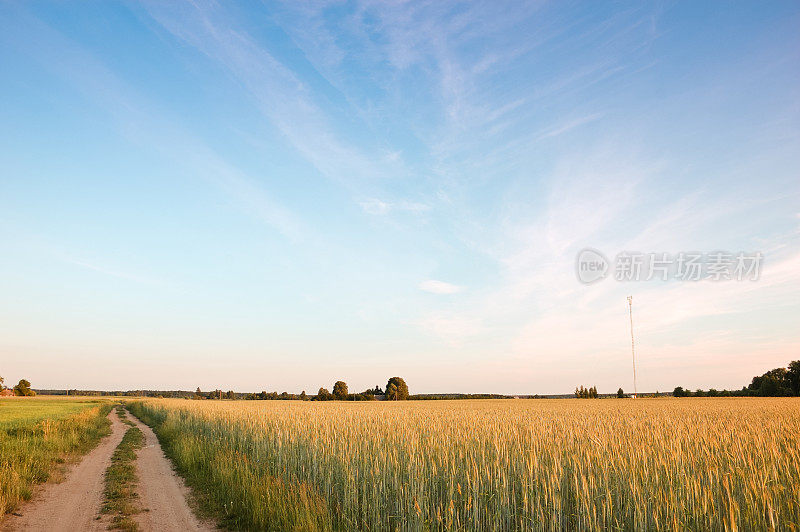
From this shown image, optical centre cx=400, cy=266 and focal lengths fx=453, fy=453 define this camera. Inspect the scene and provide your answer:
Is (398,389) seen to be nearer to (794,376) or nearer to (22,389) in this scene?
(794,376)

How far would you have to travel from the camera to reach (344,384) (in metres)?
125

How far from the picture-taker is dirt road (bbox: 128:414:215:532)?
879 centimetres

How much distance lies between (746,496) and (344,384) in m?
125

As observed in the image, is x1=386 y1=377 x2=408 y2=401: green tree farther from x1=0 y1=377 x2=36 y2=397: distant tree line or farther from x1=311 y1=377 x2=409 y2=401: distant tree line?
x1=0 y1=377 x2=36 y2=397: distant tree line

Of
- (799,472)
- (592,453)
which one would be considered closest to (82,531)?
(592,453)

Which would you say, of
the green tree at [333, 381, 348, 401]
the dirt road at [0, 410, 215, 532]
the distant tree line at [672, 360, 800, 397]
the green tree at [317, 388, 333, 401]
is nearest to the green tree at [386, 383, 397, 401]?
the green tree at [333, 381, 348, 401]

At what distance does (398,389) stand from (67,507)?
385ft

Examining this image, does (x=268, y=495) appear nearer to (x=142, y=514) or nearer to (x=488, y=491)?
(x=142, y=514)

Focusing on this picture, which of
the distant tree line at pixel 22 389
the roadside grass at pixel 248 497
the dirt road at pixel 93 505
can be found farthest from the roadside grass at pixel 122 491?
the distant tree line at pixel 22 389

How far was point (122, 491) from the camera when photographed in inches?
436

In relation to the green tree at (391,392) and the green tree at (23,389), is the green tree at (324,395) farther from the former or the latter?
Answer: the green tree at (23,389)

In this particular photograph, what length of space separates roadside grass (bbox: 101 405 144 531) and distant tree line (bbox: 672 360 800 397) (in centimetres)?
10374

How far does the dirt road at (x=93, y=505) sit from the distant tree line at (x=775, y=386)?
342 ft

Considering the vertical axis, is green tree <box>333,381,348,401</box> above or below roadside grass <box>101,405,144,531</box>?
below
